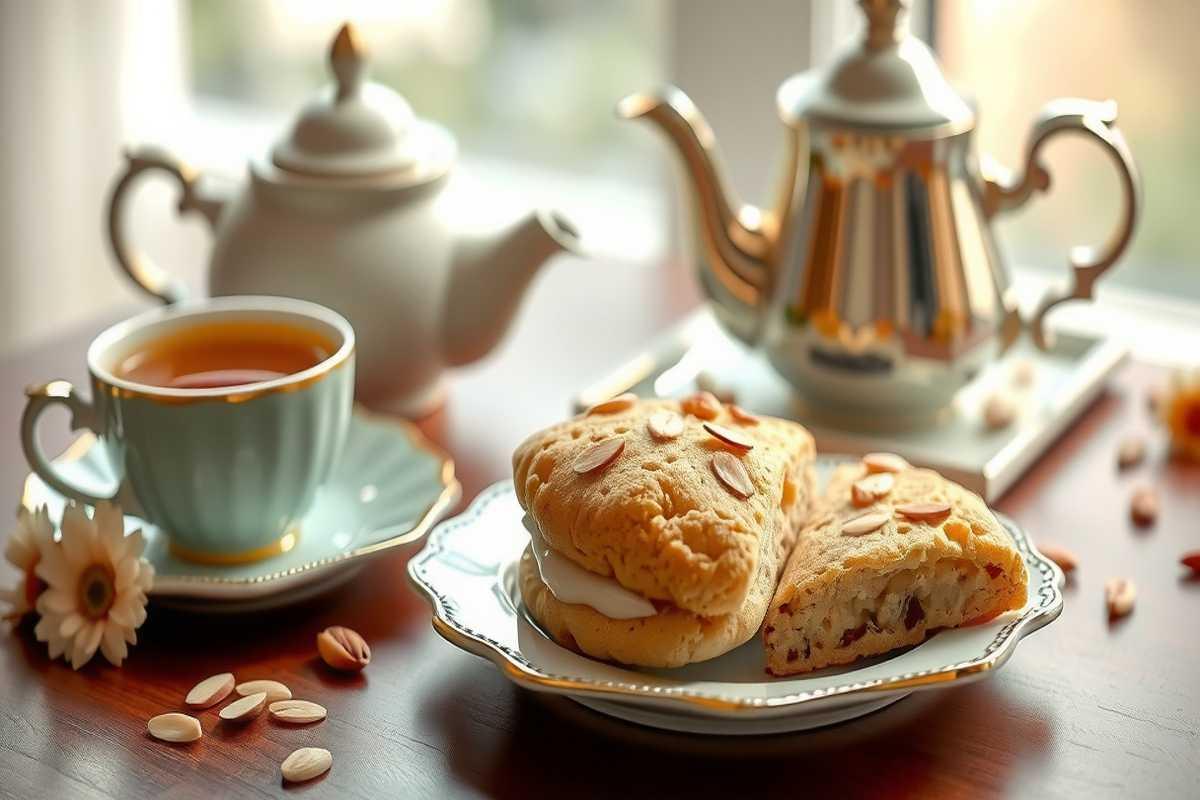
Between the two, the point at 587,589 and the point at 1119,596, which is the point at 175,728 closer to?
the point at 587,589

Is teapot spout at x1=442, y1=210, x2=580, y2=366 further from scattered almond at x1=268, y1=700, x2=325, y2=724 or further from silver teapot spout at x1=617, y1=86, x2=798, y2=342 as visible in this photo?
scattered almond at x1=268, y1=700, x2=325, y2=724

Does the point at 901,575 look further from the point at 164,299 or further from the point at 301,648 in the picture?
the point at 164,299

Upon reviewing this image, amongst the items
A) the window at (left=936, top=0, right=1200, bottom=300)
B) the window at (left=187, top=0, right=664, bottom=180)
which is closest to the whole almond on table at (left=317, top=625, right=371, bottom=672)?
the window at (left=936, top=0, right=1200, bottom=300)

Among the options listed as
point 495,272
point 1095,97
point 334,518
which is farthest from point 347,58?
point 1095,97

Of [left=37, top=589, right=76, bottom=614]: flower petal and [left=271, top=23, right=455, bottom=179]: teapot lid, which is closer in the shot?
[left=37, top=589, right=76, bottom=614]: flower petal

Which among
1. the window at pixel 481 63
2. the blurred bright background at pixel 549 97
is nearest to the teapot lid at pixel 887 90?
the blurred bright background at pixel 549 97

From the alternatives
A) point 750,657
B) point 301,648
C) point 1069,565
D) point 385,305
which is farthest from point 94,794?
point 1069,565
